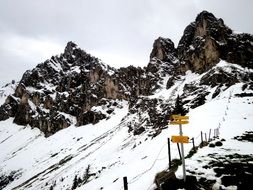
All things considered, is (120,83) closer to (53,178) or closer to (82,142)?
(82,142)

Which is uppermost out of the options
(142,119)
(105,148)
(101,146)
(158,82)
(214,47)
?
(214,47)

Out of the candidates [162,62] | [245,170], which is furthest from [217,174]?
[162,62]

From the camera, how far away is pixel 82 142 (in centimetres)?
12650

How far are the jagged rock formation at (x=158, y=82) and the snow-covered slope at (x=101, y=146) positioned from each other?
18.4ft

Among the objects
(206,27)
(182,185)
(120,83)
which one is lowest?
(182,185)

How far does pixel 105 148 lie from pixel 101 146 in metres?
6.45

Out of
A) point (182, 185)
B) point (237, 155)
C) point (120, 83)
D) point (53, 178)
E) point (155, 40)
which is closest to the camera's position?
point (182, 185)

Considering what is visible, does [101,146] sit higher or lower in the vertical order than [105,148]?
lower

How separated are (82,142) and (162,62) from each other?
5936 cm

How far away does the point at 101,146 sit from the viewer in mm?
98125

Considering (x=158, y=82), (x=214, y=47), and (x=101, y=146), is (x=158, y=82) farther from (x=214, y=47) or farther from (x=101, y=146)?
(x=101, y=146)

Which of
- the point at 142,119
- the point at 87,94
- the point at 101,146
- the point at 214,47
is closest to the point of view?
the point at 101,146

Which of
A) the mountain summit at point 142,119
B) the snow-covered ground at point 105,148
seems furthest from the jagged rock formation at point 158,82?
the snow-covered ground at point 105,148

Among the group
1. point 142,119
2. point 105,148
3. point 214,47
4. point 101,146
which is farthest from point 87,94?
point 105,148
